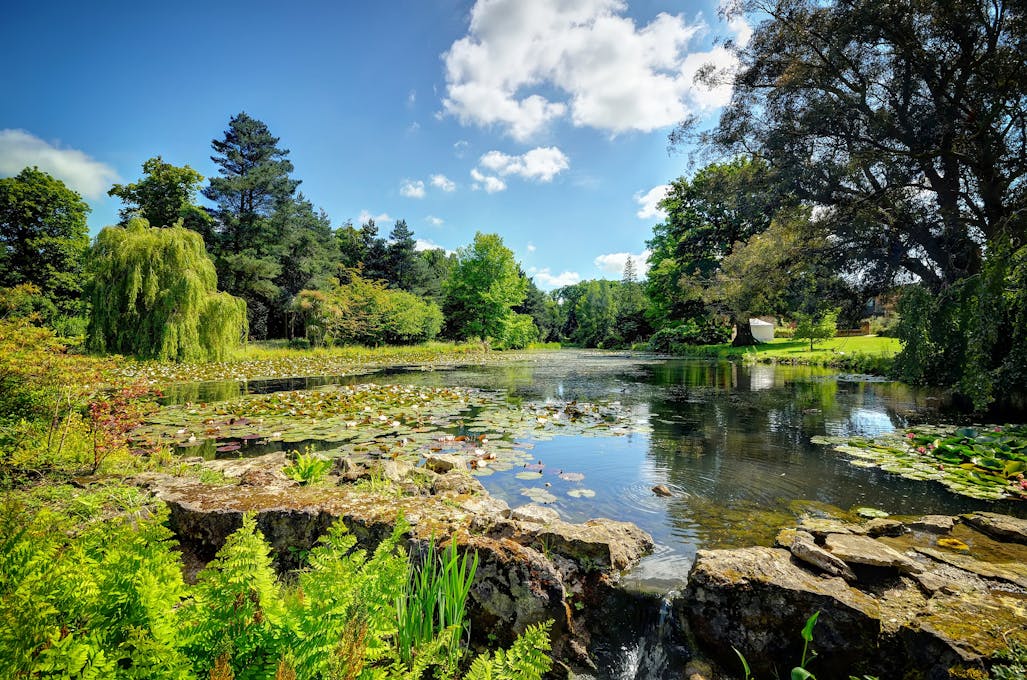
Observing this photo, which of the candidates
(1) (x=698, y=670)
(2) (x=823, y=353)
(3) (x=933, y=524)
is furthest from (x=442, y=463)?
(2) (x=823, y=353)

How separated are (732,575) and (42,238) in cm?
3525

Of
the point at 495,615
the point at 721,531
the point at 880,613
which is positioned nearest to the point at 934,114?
the point at 721,531

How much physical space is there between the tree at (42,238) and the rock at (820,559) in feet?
105

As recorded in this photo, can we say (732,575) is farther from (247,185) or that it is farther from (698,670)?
(247,185)

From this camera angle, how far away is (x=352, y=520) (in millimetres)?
3143

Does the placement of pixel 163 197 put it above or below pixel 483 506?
above

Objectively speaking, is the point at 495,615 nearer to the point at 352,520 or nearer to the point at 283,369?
the point at 352,520

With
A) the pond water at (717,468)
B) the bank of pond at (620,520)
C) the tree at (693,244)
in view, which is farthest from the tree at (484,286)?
the bank of pond at (620,520)

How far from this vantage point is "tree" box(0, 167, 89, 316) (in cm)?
2320

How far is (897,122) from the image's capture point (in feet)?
38.8

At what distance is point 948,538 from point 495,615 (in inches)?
151

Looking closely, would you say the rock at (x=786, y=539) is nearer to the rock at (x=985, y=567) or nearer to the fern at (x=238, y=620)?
the rock at (x=985, y=567)

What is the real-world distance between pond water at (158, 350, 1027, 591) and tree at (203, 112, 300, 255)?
22.4m

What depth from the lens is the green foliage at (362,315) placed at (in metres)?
29.7
